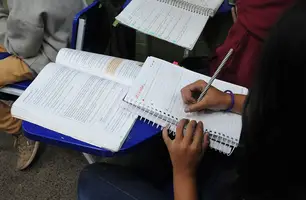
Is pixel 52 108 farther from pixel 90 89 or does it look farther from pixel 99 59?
pixel 99 59

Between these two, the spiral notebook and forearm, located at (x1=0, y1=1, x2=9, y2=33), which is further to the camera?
forearm, located at (x1=0, y1=1, x2=9, y2=33)

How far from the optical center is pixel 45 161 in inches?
61.9

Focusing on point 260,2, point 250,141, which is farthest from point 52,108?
point 260,2

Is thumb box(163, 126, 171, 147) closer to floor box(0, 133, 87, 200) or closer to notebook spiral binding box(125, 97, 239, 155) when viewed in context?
notebook spiral binding box(125, 97, 239, 155)

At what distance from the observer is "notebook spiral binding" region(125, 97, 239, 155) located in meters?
0.81

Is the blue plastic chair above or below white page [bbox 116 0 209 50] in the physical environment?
below

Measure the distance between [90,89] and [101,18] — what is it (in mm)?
486

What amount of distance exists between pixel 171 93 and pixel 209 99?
0.11 meters

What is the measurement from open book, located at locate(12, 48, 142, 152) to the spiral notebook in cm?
3

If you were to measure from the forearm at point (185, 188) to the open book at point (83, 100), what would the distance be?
0.16 metres

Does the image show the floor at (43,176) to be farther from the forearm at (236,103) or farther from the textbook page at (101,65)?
the forearm at (236,103)

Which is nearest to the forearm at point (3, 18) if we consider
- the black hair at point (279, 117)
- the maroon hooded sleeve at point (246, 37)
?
the maroon hooded sleeve at point (246, 37)

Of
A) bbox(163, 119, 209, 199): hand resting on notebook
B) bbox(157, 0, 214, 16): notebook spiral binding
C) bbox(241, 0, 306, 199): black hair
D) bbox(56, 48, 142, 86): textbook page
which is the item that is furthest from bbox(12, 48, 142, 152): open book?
→ bbox(157, 0, 214, 16): notebook spiral binding

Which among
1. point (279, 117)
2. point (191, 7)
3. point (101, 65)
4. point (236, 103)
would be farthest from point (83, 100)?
point (191, 7)
